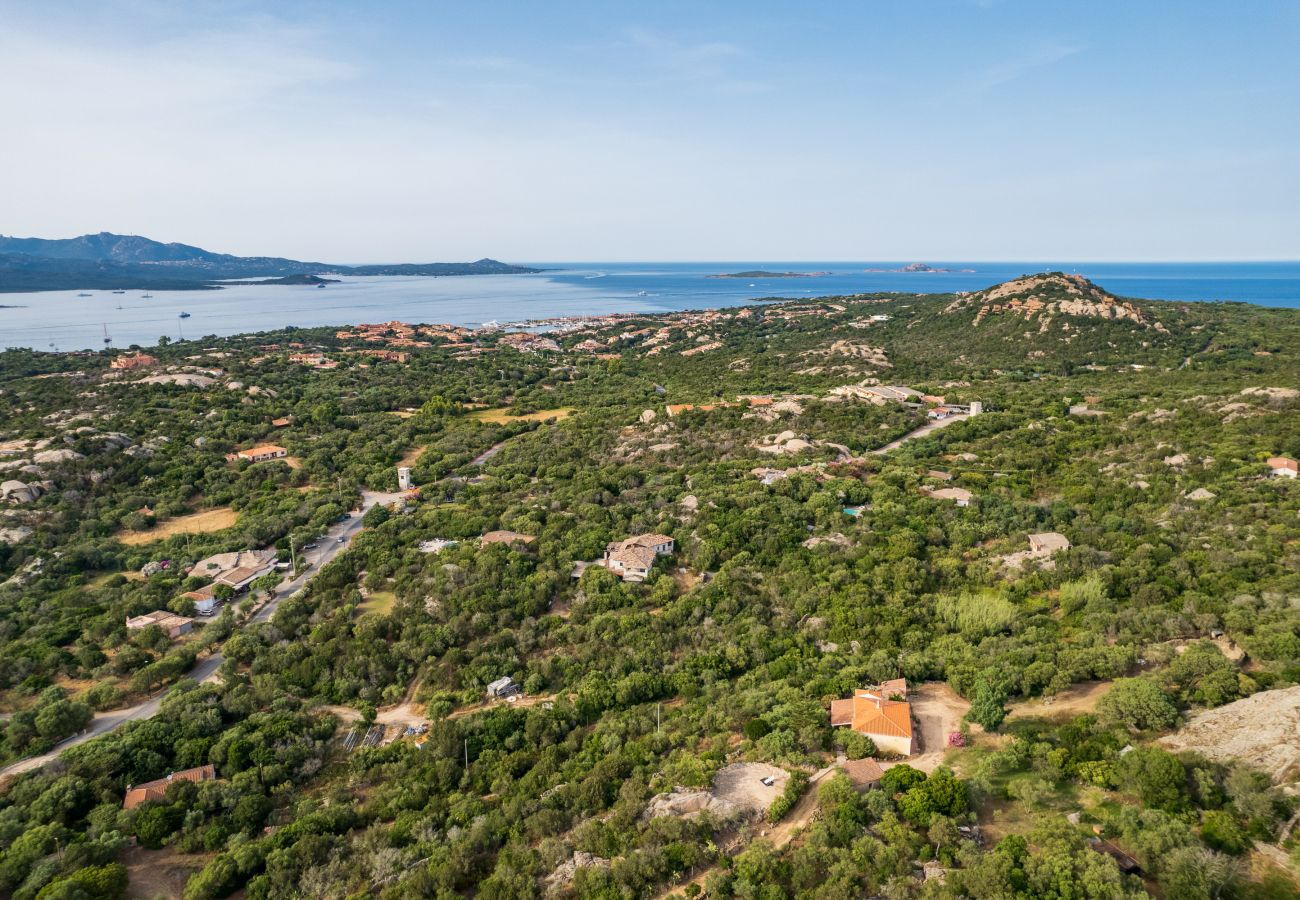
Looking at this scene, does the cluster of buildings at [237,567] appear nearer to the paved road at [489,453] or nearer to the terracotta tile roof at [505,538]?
the terracotta tile roof at [505,538]

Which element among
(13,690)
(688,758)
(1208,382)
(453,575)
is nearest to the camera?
(688,758)

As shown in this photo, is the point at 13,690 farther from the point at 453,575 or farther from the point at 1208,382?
the point at 1208,382

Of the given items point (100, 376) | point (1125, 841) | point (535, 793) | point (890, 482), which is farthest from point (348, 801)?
point (100, 376)

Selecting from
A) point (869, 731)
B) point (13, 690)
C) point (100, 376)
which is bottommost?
point (13, 690)

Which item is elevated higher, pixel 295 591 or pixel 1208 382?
pixel 1208 382

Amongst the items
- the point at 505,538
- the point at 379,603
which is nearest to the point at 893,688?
the point at 505,538

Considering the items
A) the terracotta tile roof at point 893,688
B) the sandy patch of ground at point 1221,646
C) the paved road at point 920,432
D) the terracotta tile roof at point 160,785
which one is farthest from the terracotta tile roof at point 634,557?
the paved road at point 920,432

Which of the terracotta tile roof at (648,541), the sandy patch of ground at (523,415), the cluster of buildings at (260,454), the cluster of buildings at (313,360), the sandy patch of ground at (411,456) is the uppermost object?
the cluster of buildings at (313,360)
